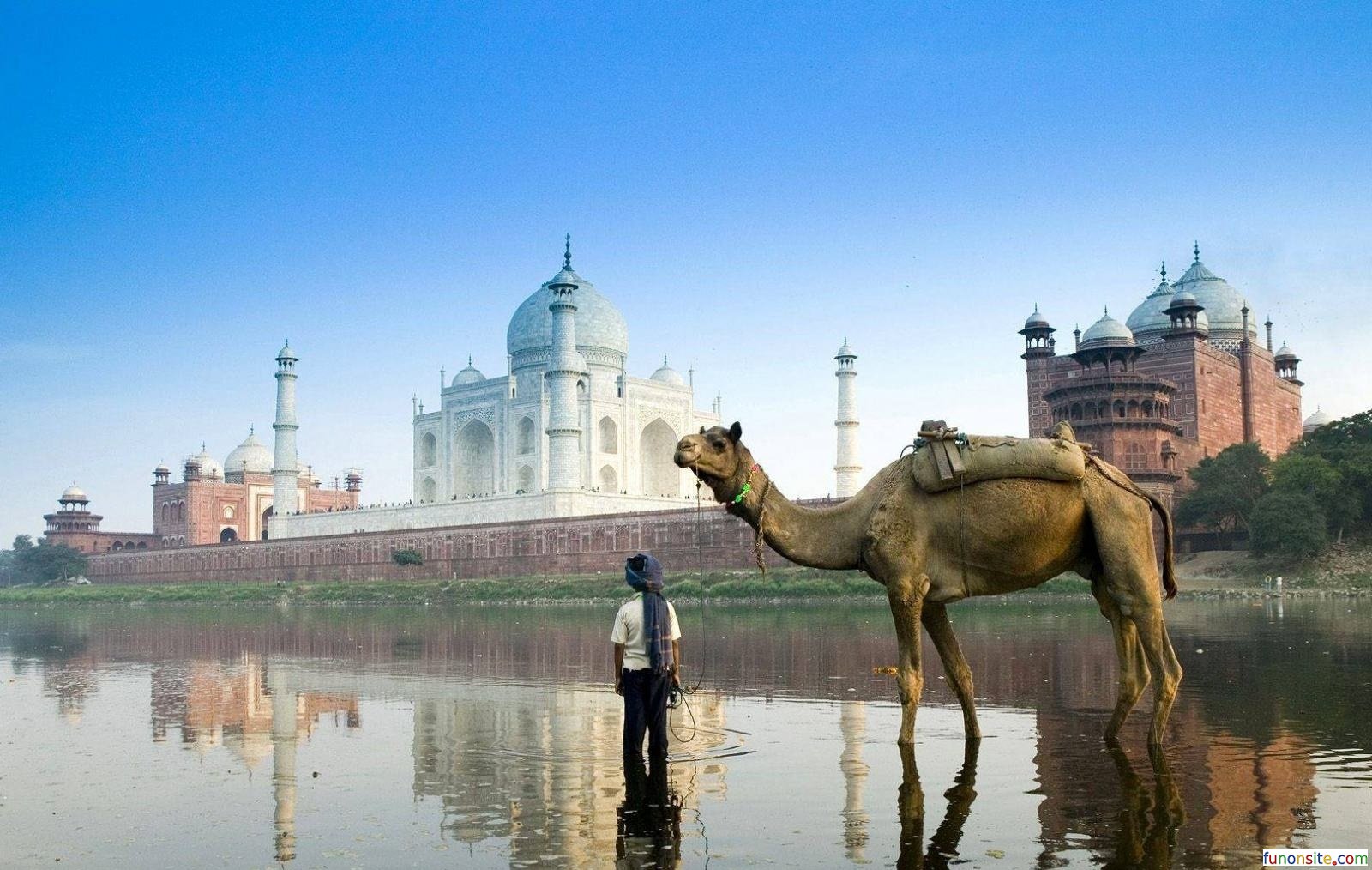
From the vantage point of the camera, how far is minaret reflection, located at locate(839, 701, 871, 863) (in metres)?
6.08

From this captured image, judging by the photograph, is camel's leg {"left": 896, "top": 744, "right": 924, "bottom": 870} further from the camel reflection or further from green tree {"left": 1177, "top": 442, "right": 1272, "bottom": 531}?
green tree {"left": 1177, "top": 442, "right": 1272, "bottom": 531}

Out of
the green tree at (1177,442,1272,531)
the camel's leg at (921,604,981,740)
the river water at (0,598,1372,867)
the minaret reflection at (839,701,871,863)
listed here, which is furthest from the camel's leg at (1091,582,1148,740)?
the green tree at (1177,442,1272,531)

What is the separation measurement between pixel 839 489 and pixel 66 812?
65224 mm

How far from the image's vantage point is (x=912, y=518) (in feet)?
27.9

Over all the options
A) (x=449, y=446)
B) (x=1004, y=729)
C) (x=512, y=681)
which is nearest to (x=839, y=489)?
(x=449, y=446)

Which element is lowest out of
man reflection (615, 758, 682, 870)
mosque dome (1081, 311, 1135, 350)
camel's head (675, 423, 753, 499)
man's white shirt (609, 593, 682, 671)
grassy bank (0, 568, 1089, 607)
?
grassy bank (0, 568, 1089, 607)

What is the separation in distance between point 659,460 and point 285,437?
23.2 metres

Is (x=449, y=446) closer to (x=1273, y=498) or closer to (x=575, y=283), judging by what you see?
(x=575, y=283)

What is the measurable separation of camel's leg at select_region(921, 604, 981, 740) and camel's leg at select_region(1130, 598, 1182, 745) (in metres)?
1.17

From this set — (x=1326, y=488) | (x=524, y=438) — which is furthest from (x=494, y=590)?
(x=1326, y=488)

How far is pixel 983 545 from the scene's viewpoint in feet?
27.7

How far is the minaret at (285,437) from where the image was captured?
81125 mm

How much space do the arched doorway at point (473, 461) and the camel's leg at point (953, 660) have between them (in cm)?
7148

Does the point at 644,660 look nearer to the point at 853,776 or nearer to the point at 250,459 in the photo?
the point at 853,776
